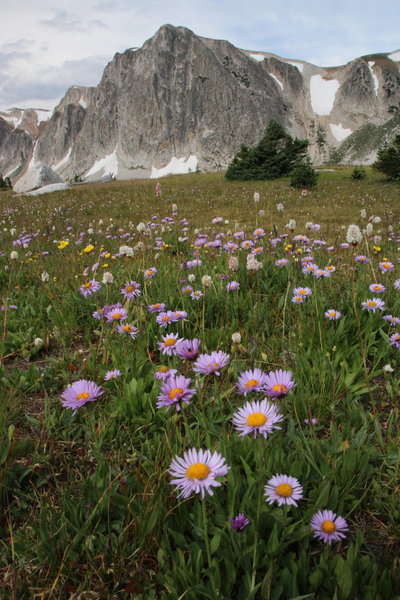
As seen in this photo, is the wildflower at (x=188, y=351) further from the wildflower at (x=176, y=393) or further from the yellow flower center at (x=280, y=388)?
the yellow flower center at (x=280, y=388)

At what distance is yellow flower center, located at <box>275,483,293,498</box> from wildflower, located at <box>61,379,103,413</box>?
2.61ft

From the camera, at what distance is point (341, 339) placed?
2645mm

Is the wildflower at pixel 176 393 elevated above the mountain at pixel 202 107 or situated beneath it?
situated beneath

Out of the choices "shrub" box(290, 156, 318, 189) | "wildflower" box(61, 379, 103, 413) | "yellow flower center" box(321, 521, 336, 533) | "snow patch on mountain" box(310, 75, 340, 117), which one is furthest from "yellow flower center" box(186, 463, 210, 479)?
"snow patch on mountain" box(310, 75, 340, 117)

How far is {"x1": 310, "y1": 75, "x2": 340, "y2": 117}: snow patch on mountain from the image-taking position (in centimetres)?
14450

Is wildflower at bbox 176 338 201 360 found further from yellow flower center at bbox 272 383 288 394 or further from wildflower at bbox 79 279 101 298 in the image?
wildflower at bbox 79 279 101 298

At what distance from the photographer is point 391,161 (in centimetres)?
2103

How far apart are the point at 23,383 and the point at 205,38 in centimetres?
15989

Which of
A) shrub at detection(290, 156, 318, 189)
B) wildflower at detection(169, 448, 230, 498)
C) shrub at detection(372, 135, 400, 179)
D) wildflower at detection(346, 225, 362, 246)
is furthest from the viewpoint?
shrub at detection(372, 135, 400, 179)

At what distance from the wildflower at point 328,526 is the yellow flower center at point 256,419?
389mm

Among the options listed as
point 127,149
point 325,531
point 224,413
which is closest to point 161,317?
point 224,413

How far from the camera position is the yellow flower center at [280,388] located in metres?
1.28

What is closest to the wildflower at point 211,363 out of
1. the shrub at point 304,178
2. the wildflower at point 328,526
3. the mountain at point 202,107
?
the wildflower at point 328,526

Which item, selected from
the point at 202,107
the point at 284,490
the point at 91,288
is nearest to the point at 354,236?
the point at 284,490
